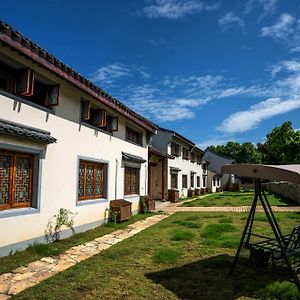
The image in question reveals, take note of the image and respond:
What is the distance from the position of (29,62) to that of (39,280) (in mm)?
4889

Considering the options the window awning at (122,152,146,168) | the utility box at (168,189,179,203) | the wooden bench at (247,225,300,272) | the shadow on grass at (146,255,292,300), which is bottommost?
the shadow on grass at (146,255,292,300)

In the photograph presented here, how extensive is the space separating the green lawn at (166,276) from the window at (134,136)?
699 centimetres

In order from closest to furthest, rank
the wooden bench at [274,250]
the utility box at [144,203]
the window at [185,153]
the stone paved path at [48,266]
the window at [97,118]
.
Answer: the stone paved path at [48,266], the wooden bench at [274,250], the window at [97,118], the utility box at [144,203], the window at [185,153]

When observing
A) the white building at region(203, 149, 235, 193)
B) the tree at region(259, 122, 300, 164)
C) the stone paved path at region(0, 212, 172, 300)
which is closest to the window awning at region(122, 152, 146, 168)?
the stone paved path at region(0, 212, 172, 300)

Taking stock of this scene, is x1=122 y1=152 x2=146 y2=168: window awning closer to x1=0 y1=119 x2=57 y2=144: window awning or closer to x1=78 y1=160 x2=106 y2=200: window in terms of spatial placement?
x1=78 y1=160 x2=106 y2=200: window

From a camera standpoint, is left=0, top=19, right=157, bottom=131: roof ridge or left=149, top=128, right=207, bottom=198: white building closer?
left=0, top=19, right=157, bottom=131: roof ridge

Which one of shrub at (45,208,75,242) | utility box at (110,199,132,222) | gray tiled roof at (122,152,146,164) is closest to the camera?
shrub at (45,208,75,242)

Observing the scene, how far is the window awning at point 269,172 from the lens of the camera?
4895 millimetres

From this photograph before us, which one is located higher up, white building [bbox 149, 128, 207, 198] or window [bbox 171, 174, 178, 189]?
white building [bbox 149, 128, 207, 198]

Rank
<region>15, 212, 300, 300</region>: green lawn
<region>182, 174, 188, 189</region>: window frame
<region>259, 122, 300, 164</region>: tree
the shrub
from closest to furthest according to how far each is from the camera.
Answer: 1. <region>15, 212, 300, 300</region>: green lawn
2. the shrub
3. <region>182, 174, 188, 189</region>: window frame
4. <region>259, 122, 300, 164</region>: tree

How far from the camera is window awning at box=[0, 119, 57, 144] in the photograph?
6680 mm

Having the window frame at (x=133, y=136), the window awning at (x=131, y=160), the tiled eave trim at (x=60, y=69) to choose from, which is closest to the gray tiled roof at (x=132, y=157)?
the window awning at (x=131, y=160)

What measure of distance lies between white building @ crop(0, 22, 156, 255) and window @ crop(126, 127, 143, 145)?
2286 millimetres

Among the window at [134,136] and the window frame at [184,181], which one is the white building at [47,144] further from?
the window frame at [184,181]
